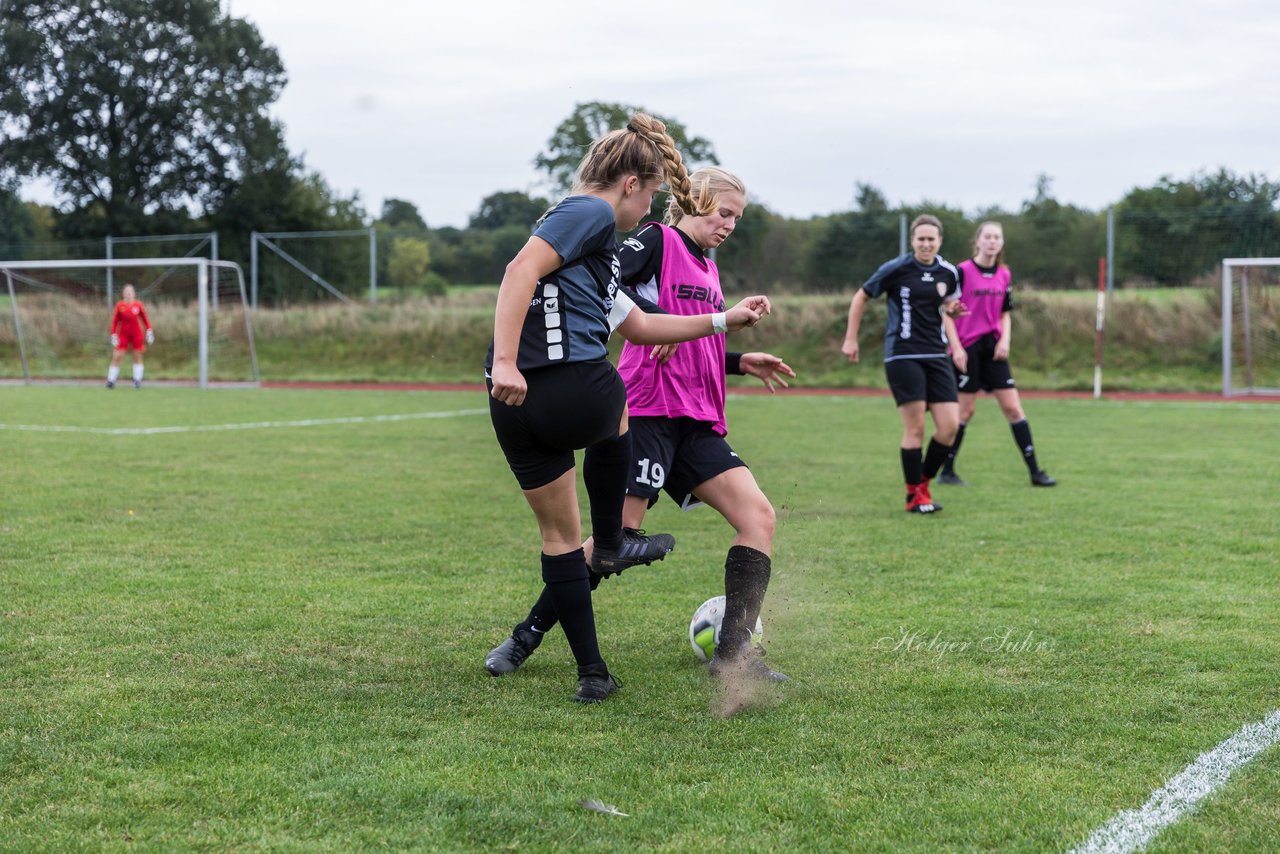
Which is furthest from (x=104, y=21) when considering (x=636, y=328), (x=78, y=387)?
(x=636, y=328)

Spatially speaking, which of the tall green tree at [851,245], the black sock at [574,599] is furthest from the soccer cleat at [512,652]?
the tall green tree at [851,245]

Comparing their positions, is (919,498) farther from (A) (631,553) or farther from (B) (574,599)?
(B) (574,599)

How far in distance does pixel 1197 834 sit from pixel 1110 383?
20331mm

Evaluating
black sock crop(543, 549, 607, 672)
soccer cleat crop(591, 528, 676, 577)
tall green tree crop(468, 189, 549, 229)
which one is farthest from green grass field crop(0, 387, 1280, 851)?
tall green tree crop(468, 189, 549, 229)

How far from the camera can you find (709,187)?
4277 millimetres

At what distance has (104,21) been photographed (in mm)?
46594

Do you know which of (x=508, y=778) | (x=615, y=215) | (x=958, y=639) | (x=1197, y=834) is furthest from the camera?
(x=958, y=639)

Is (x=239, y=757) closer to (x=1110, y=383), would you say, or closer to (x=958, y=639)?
(x=958, y=639)

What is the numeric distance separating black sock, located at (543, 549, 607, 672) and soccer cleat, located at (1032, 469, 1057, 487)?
20.3 ft

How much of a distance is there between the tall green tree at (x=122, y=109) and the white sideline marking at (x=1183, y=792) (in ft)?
152

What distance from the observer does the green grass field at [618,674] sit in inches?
114

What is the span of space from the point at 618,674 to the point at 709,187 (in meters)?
1.69

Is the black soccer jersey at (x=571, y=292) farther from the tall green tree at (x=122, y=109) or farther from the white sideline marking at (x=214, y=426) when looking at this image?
the tall green tree at (x=122, y=109)

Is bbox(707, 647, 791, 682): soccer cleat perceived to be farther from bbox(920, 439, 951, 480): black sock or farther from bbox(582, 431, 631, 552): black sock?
bbox(920, 439, 951, 480): black sock
